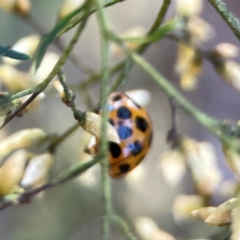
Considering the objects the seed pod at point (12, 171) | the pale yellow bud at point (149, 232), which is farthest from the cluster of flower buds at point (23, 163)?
the pale yellow bud at point (149, 232)

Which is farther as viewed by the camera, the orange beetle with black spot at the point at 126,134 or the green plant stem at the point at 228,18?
the orange beetle with black spot at the point at 126,134

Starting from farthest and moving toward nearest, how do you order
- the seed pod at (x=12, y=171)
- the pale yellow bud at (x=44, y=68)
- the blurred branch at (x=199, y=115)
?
the pale yellow bud at (x=44, y=68) < the seed pod at (x=12, y=171) < the blurred branch at (x=199, y=115)

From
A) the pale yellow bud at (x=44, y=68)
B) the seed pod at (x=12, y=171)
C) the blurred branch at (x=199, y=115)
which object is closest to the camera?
the blurred branch at (x=199, y=115)

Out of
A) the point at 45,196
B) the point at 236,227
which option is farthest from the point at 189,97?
the point at 236,227

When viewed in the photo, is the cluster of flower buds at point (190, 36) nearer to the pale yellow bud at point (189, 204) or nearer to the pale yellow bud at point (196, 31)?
the pale yellow bud at point (196, 31)

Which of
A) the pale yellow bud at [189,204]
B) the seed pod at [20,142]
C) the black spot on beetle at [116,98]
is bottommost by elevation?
the pale yellow bud at [189,204]

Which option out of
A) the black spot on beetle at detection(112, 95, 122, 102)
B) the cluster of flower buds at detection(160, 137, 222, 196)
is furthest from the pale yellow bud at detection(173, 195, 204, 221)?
the black spot on beetle at detection(112, 95, 122, 102)

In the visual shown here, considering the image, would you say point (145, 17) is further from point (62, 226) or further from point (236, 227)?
point (236, 227)
